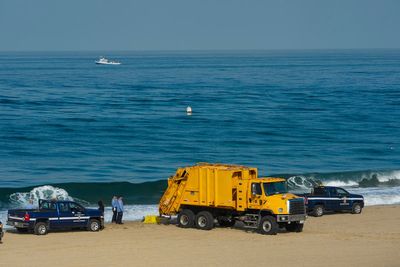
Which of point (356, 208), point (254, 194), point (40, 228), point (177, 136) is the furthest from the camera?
point (177, 136)

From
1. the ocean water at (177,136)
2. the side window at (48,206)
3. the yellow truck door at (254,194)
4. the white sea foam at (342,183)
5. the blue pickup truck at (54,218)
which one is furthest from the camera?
the white sea foam at (342,183)

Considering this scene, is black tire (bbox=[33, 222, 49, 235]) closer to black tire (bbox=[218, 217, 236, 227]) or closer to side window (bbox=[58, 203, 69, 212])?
side window (bbox=[58, 203, 69, 212])

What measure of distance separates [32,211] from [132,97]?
79268 millimetres

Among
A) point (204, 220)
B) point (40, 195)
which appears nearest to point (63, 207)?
point (204, 220)

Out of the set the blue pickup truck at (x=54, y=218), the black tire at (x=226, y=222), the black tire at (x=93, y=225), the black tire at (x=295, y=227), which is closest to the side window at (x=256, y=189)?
the black tire at (x=295, y=227)

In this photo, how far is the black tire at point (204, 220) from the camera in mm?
34781

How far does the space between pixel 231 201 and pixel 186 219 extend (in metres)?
2.13

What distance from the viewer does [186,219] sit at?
3550 cm

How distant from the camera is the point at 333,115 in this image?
94812mm

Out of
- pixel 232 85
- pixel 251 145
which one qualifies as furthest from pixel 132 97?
pixel 251 145

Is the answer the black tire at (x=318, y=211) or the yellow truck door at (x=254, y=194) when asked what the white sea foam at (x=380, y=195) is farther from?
the yellow truck door at (x=254, y=194)

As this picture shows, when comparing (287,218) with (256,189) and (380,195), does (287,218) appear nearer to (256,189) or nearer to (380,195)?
(256,189)

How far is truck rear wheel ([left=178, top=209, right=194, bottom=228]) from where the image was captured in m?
35.4

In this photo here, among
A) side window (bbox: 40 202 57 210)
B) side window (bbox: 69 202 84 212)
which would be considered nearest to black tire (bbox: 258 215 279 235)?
side window (bbox: 69 202 84 212)
